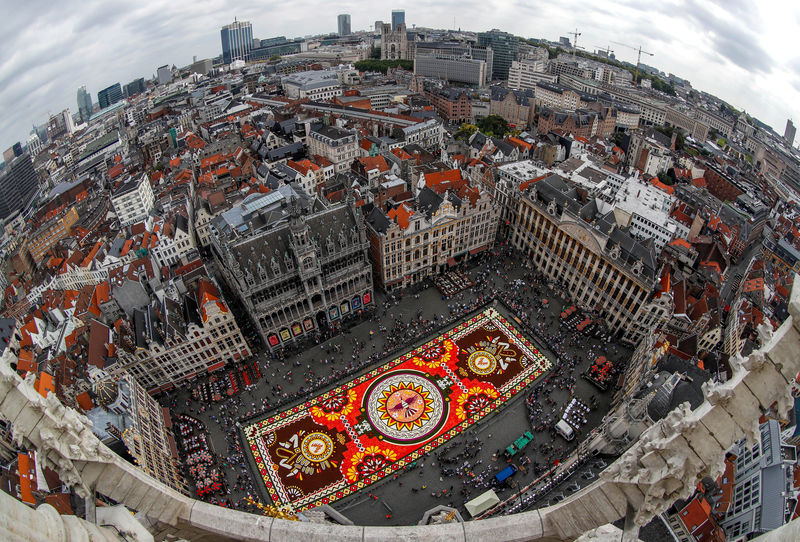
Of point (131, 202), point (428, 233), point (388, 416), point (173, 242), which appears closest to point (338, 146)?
point (428, 233)

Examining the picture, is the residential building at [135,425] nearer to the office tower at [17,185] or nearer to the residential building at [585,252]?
the residential building at [585,252]

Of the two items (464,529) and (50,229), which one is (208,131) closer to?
(50,229)

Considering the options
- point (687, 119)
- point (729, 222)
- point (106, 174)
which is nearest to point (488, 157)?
point (729, 222)

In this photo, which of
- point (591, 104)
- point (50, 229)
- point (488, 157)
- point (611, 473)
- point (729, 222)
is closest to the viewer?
point (611, 473)

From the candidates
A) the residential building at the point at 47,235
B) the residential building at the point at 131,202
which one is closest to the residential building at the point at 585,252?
the residential building at the point at 131,202

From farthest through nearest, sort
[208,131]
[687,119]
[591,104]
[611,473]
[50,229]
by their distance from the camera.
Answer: [687,119], [591,104], [208,131], [50,229], [611,473]

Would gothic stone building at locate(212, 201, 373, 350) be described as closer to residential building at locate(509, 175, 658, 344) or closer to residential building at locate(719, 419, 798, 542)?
residential building at locate(509, 175, 658, 344)
